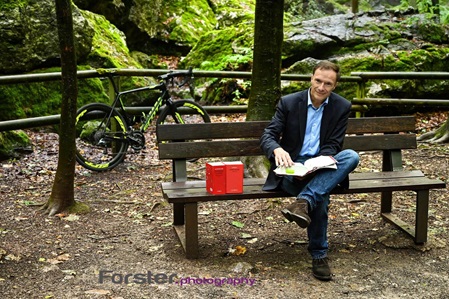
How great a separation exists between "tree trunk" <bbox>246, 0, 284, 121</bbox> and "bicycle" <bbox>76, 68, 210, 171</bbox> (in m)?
1.75

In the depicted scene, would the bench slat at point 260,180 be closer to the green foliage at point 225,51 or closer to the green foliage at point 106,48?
the green foliage at point 106,48

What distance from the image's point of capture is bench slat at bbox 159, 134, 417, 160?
459 centimetres

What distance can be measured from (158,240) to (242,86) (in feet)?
20.2

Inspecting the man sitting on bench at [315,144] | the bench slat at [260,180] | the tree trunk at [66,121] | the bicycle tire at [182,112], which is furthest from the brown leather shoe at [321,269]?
the bicycle tire at [182,112]

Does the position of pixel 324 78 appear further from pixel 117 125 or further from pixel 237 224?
pixel 117 125

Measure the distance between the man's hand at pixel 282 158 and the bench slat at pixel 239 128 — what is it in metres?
0.78

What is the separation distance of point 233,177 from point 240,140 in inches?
29.9

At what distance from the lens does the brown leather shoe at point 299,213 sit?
377 cm

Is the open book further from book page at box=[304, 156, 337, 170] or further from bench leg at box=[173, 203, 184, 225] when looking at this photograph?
bench leg at box=[173, 203, 184, 225]

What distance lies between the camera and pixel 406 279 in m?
3.91

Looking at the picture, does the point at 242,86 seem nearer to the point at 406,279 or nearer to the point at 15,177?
the point at 15,177

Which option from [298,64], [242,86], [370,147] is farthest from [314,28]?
[370,147]

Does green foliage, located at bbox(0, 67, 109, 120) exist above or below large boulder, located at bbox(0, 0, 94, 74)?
below

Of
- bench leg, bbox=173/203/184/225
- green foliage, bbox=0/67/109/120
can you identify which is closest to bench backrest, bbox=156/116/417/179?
bench leg, bbox=173/203/184/225
